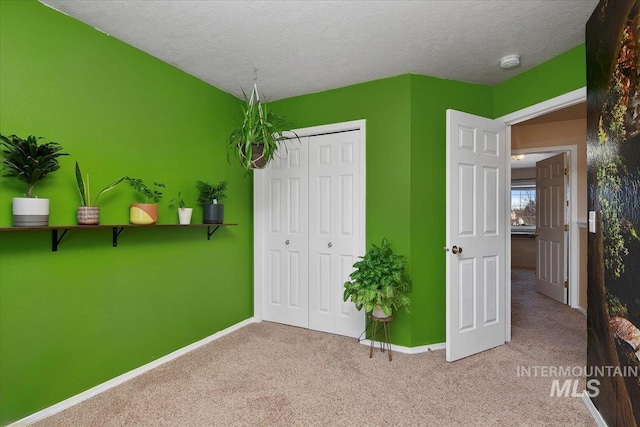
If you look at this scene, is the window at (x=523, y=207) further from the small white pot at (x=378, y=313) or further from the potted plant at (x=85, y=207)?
the potted plant at (x=85, y=207)

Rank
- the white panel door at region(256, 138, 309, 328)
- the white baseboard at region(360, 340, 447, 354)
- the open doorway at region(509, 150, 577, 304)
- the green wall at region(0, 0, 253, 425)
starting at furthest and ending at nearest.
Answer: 1. the open doorway at region(509, 150, 577, 304)
2. the white panel door at region(256, 138, 309, 328)
3. the white baseboard at region(360, 340, 447, 354)
4. the green wall at region(0, 0, 253, 425)

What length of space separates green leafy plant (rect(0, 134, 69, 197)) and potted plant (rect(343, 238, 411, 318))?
2138 millimetres

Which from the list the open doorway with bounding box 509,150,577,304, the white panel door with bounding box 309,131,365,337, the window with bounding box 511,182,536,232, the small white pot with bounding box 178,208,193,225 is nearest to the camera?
the small white pot with bounding box 178,208,193,225

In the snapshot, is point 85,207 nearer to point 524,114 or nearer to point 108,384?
point 108,384

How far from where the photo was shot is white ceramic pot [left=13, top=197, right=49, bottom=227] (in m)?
1.63

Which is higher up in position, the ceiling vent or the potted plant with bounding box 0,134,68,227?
the ceiling vent

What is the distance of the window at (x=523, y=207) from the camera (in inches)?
297

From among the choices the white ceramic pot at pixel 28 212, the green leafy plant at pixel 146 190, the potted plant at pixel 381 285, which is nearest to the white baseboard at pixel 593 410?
the potted plant at pixel 381 285

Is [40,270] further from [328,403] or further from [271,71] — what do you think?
[271,71]

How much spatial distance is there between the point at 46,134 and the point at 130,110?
0.58m

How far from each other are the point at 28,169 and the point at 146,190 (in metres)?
0.65

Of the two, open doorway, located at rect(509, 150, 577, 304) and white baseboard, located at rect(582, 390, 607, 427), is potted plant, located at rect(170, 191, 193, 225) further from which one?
open doorway, located at rect(509, 150, 577, 304)

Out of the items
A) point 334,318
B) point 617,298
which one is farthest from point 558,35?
point 334,318

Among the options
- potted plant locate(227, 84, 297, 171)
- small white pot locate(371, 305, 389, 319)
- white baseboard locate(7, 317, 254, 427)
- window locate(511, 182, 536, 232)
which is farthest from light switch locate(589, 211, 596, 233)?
window locate(511, 182, 536, 232)
